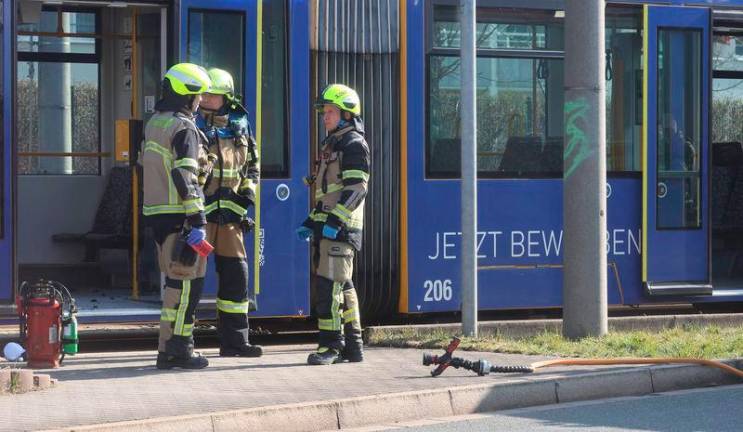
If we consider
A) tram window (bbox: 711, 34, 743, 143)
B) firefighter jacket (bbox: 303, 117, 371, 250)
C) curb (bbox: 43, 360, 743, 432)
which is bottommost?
curb (bbox: 43, 360, 743, 432)

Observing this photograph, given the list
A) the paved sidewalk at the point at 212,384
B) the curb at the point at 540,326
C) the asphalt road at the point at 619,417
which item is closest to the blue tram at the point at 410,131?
the curb at the point at 540,326

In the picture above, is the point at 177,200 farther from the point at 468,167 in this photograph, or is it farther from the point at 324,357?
the point at 468,167

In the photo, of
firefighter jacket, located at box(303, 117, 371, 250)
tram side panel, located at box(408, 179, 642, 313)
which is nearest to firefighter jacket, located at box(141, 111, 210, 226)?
firefighter jacket, located at box(303, 117, 371, 250)

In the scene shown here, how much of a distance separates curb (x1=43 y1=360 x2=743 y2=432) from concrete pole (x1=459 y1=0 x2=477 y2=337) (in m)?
1.79

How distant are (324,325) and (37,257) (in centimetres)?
528

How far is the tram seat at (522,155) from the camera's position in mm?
12461

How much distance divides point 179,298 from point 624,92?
535 centimetres

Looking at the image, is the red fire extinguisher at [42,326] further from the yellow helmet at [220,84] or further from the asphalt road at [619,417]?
the asphalt road at [619,417]

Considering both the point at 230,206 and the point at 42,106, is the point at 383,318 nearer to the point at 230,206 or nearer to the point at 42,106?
the point at 230,206

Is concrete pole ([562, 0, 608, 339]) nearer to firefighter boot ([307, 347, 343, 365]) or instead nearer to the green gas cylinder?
firefighter boot ([307, 347, 343, 365])

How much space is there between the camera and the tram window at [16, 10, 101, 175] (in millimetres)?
13805

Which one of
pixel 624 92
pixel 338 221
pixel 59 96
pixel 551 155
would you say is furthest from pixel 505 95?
pixel 59 96

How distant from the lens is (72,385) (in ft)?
28.5

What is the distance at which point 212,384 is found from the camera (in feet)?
28.7
